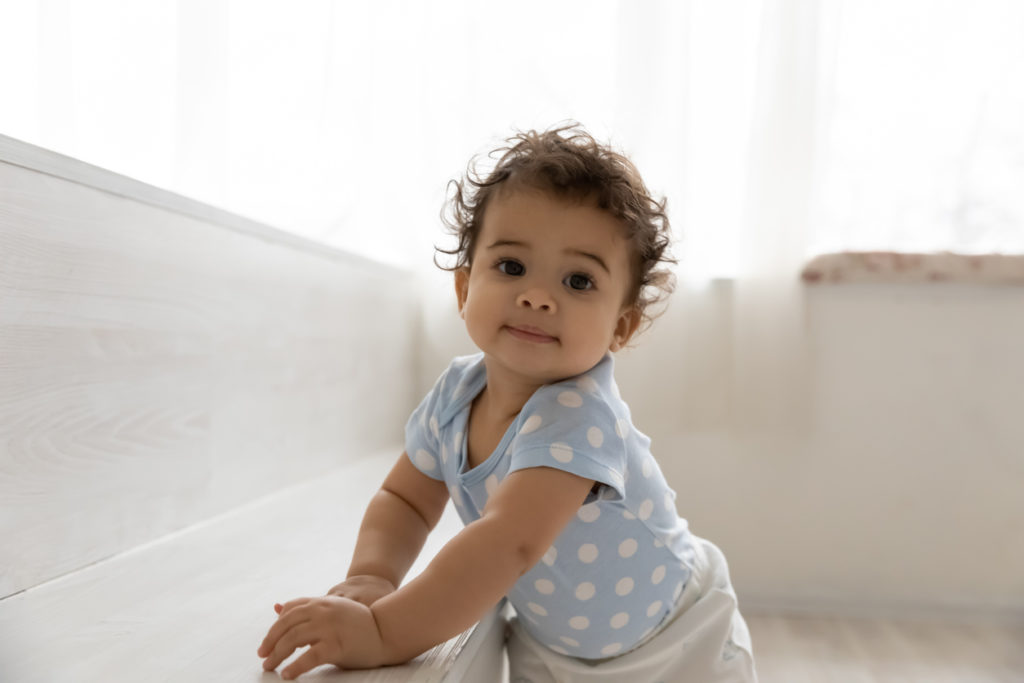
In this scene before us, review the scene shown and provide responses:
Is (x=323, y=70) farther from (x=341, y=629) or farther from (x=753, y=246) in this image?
(x=341, y=629)

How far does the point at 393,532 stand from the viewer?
73cm

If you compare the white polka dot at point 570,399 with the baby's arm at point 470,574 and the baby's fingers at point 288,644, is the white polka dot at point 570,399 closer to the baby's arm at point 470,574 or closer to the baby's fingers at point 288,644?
the baby's arm at point 470,574

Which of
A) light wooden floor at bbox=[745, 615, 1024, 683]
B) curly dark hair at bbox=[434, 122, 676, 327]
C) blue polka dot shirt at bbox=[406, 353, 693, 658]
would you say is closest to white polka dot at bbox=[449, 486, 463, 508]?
blue polka dot shirt at bbox=[406, 353, 693, 658]

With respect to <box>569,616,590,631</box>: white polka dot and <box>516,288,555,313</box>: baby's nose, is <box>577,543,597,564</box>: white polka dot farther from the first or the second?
<box>516,288,555,313</box>: baby's nose

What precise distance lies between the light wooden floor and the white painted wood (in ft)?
2.31

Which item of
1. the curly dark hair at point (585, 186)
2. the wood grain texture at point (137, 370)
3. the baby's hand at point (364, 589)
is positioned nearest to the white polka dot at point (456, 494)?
the baby's hand at point (364, 589)

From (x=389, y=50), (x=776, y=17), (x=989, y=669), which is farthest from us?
(x=389, y=50)

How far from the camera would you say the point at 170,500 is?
881 millimetres

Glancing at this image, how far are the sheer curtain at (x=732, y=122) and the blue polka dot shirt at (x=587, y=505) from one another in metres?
0.85

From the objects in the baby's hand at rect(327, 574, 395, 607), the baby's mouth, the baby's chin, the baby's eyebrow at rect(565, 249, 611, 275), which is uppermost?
the baby's eyebrow at rect(565, 249, 611, 275)

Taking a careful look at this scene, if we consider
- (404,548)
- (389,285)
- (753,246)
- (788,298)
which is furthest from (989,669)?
(389,285)

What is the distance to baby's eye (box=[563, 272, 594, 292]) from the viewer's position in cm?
67

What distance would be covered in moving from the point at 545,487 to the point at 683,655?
13.0 inches

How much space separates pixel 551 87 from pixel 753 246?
1.67ft
